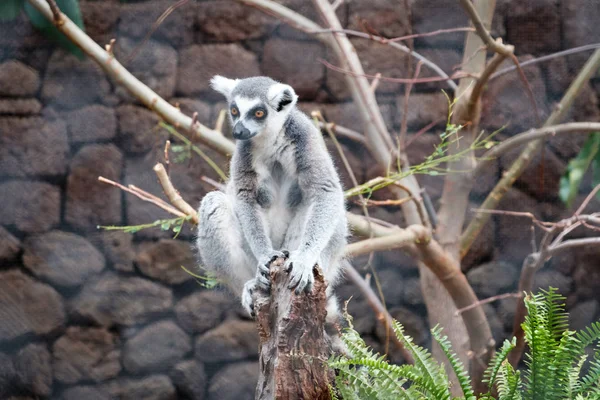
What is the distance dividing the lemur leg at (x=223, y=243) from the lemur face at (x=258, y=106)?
46 centimetres

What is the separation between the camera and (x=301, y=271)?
9.45ft

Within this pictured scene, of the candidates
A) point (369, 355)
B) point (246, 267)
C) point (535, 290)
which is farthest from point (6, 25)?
point (535, 290)

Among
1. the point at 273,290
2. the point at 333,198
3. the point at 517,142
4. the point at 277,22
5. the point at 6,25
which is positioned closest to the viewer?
the point at 273,290

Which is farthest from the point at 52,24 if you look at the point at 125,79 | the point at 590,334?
the point at 590,334

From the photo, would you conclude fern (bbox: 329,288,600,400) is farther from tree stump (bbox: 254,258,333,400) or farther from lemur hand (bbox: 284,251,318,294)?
lemur hand (bbox: 284,251,318,294)

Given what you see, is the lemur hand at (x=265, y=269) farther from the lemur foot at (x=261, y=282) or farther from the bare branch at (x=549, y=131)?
the bare branch at (x=549, y=131)

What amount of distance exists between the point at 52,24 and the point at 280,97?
2.63m

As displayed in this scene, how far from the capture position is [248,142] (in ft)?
11.9

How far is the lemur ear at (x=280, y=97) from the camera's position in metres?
3.53

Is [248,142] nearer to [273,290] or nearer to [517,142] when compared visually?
[273,290]

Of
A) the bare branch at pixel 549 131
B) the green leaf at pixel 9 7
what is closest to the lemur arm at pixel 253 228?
the bare branch at pixel 549 131

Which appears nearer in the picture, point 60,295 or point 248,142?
point 248,142

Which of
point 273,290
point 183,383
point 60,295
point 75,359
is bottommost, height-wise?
point 183,383

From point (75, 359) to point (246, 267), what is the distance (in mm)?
2886
